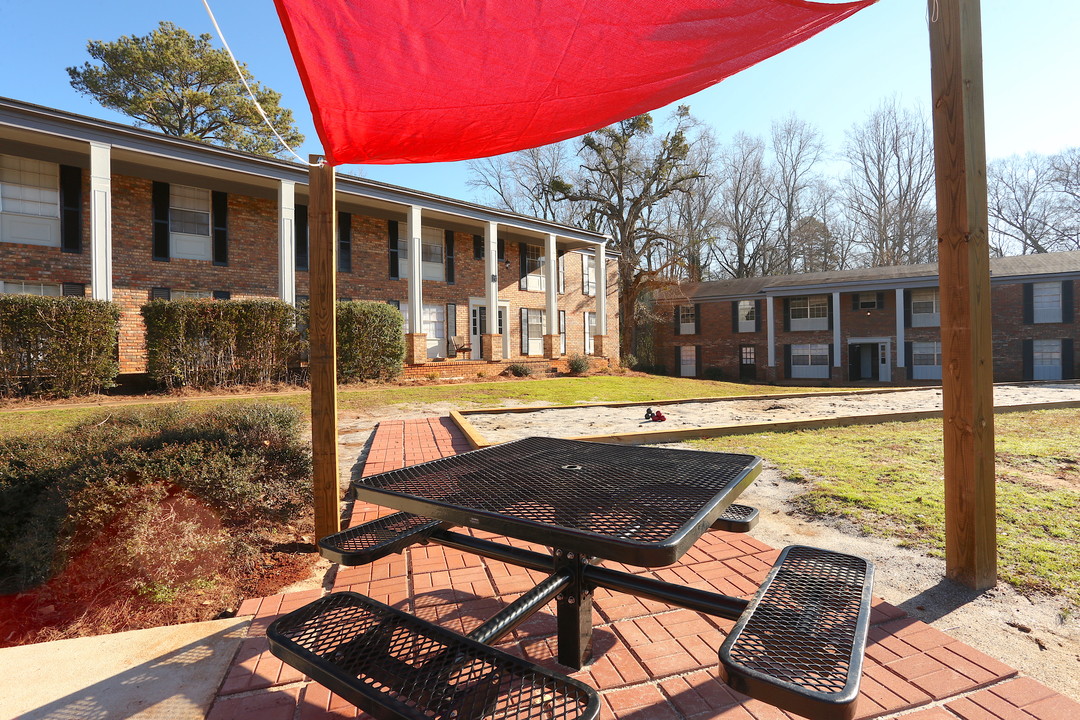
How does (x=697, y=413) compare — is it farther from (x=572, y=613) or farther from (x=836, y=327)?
(x=836, y=327)

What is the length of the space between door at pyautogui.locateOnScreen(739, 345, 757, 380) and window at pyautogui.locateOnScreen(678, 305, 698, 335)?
10.5ft

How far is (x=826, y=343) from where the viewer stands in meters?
27.9

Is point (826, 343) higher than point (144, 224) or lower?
lower

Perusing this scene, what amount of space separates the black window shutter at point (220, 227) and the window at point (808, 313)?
27671 millimetres

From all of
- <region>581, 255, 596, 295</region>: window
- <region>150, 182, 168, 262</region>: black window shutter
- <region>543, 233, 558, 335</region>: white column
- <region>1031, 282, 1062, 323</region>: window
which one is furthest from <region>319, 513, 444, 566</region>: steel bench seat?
<region>1031, 282, 1062, 323</region>: window

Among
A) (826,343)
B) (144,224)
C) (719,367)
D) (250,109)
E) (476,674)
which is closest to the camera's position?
(476,674)

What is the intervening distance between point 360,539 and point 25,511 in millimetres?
2386

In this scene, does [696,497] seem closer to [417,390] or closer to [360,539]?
[360,539]

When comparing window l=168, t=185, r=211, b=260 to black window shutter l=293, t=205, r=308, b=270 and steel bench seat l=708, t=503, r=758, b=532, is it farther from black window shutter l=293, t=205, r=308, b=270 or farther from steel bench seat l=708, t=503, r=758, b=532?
steel bench seat l=708, t=503, r=758, b=532

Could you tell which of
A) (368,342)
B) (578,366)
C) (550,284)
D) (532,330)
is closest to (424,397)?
(368,342)

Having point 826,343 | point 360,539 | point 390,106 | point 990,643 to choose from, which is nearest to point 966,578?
point 990,643

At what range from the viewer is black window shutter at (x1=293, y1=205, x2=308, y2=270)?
54.6ft

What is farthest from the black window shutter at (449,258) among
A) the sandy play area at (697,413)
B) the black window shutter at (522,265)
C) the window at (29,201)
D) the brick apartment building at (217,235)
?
the sandy play area at (697,413)

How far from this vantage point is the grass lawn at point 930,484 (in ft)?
8.67
